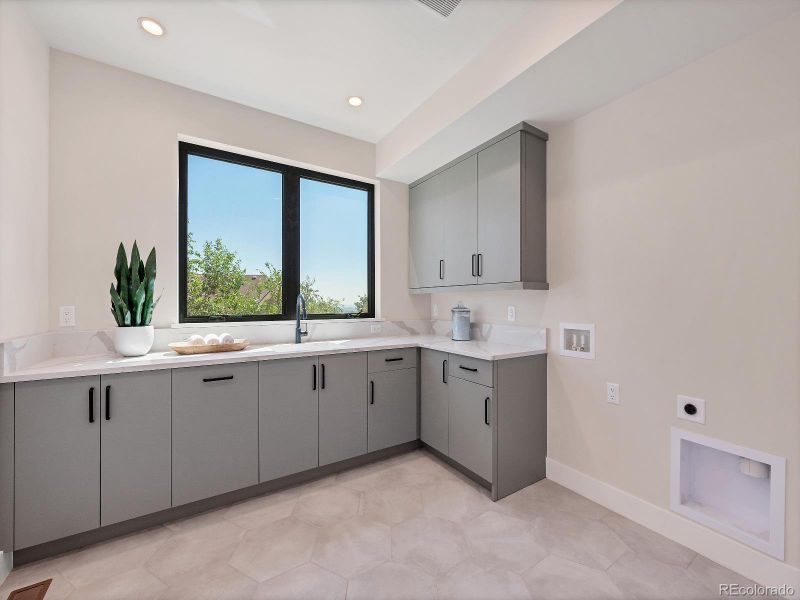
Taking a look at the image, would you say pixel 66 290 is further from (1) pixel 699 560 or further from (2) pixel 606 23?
(1) pixel 699 560

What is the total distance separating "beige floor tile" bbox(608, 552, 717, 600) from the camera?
54.9 inches

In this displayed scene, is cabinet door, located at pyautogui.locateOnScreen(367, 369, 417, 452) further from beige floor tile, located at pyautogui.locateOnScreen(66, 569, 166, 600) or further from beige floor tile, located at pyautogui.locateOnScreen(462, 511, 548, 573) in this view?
beige floor tile, located at pyautogui.locateOnScreen(66, 569, 166, 600)

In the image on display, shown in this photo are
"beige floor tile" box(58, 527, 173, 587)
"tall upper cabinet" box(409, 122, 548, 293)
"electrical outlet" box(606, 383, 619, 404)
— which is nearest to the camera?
"beige floor tile" box(58, 527, 173, 587)

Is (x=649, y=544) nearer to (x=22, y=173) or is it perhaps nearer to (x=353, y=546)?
(x=353, y=546)

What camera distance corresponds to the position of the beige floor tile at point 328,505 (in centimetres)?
194

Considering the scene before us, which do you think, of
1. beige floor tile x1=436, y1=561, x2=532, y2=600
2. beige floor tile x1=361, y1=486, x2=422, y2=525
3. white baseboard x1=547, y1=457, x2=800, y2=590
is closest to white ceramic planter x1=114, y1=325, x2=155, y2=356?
beige floor tile x1=361, y1=486, x2=422, y2=525

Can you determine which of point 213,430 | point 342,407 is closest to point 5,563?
point 213,430

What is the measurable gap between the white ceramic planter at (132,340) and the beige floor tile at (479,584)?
2.00 meters

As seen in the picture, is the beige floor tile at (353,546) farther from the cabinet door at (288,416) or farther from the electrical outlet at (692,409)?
the electrical outlet at (692,409)

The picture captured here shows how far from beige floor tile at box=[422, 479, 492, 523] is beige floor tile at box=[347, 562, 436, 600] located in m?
0.44

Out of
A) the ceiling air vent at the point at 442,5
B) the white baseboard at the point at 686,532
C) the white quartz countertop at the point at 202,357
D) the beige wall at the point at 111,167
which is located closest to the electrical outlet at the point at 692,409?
the white baseboard at the point at 686,532

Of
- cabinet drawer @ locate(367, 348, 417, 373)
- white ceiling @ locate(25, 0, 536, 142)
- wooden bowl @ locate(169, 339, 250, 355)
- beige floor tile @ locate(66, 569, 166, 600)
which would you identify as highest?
white ceiling @ locate(25, 0, 536, 142)

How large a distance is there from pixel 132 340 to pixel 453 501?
215cm

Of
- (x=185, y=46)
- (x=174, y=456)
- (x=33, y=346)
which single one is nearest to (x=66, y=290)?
(x=33, y=346)
